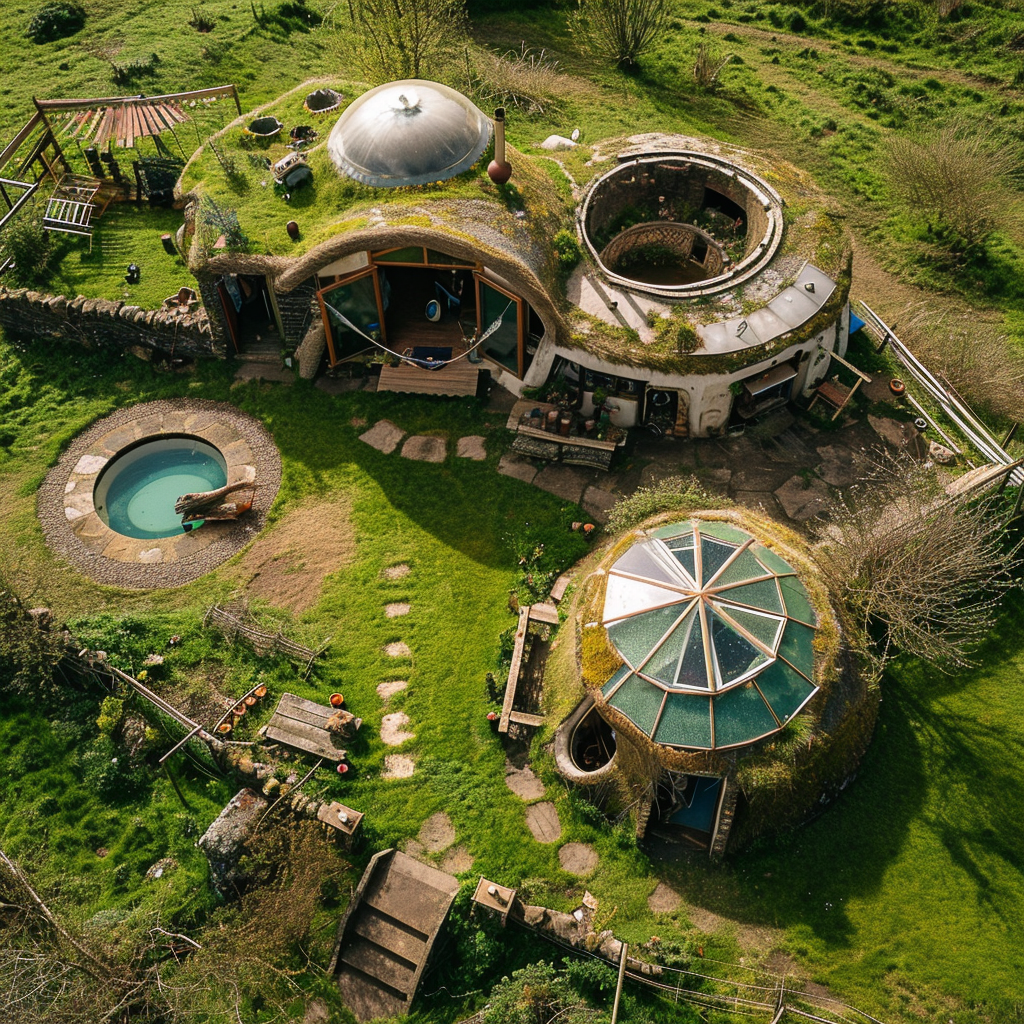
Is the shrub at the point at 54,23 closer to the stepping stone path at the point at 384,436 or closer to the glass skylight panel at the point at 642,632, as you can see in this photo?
the stepping stone path at the point at 384,436

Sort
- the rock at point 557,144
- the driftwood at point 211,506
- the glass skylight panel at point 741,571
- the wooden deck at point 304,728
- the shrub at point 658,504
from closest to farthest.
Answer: the glass skylight panel at point 741,571 < the wooden deck at point 304,728 < the shrub at point 658,504 < the driftwood at point 211,506 < the rock at point 557,144

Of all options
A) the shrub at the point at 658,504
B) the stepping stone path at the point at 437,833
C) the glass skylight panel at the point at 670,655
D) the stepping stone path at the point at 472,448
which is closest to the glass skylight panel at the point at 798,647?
the glass skylight panel at the point at 670,655

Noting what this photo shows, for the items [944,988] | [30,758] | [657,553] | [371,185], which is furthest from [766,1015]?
[371,185]

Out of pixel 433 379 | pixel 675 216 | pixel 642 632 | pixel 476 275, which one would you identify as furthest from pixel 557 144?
pixel 642 632

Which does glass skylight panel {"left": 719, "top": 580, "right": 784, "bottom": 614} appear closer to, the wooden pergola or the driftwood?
the wooden pergola

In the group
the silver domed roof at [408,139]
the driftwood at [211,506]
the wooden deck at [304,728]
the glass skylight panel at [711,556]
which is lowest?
the wooden deck at [304,728]

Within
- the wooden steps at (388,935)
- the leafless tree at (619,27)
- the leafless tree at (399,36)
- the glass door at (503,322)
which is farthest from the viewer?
the leafless tree at (619,27)

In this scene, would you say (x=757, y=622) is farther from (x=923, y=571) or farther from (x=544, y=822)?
(x=544, y=822)
